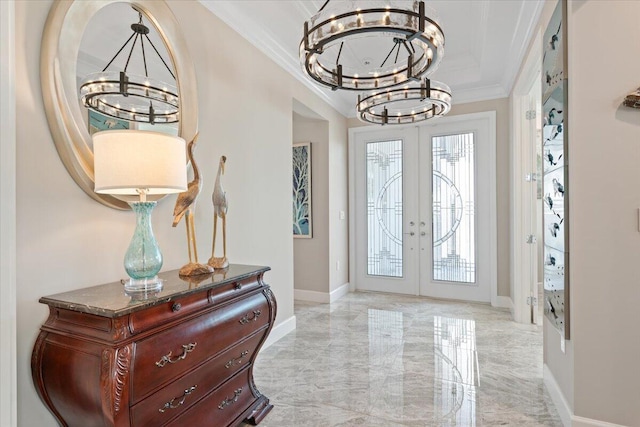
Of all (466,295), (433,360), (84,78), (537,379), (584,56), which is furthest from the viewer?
(466,295)

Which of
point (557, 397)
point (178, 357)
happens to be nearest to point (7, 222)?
point (178, 357)

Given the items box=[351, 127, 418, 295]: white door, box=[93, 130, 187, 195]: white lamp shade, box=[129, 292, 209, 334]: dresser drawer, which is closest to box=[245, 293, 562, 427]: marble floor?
box=[129, 292, 209, 334]: dresser drawer

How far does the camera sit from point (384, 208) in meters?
5.42

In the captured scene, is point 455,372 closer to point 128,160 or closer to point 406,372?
point 406,372

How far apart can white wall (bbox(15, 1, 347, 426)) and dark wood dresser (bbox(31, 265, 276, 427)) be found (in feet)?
0.41

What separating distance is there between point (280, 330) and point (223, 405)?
5.23 ft

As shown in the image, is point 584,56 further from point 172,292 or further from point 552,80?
point 172,292

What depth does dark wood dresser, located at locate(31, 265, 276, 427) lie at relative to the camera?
1.32 metres

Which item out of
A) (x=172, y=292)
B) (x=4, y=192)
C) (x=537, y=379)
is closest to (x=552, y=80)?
(x=537, y=379)

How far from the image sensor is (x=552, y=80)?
2.28 metres

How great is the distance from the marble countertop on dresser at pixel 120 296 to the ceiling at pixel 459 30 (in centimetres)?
206

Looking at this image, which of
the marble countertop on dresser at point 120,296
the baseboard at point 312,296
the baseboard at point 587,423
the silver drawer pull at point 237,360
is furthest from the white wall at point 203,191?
the baseboard at point 587,423

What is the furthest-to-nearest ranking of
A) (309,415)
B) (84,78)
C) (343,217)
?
1. (343,217)
2. (309,415)
3. (84,78)

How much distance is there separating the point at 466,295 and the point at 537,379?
7.72ft
